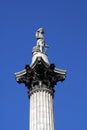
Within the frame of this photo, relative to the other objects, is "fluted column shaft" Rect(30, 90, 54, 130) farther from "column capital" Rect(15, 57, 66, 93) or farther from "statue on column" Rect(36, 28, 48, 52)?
"statue on column" Rect(36, 28, 48, 52)

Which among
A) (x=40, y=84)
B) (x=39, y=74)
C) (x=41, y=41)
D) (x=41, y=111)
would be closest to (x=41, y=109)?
(x=41, y=111)

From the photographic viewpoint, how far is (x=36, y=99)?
27641 millimetres

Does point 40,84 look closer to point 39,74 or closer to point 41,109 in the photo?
point 39,74

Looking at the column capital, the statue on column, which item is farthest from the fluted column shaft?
the statue on column

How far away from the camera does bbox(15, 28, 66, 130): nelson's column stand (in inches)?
1053

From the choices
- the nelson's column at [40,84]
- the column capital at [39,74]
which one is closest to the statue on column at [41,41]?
the nelson's column at [40,84]

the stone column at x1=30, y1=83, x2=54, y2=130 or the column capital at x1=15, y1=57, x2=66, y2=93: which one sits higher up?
the column capital at x1=15, y1=57, x2=66, y2=93

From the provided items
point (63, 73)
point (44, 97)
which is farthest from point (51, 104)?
point (63, 73)

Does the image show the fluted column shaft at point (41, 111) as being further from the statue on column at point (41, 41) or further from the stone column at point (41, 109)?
the statue on column at point (41, 41)

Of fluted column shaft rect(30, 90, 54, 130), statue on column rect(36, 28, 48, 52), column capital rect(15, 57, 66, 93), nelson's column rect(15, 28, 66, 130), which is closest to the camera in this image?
fluted column shaft rect(30, 90, 54, 130)

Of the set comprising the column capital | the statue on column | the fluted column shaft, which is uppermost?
the statue on column

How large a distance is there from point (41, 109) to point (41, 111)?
0.14 meters

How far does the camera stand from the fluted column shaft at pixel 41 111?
26.3m

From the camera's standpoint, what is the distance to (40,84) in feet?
92.6
